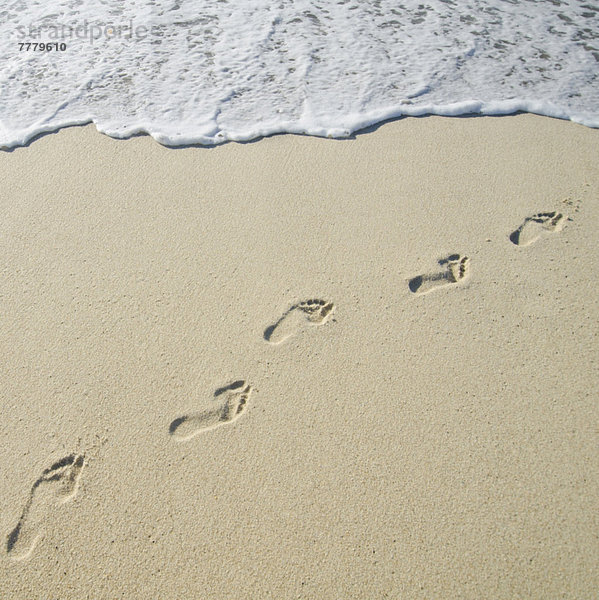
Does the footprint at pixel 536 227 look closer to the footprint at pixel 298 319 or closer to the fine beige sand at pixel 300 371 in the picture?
the fine beige sand at pixel 300 371

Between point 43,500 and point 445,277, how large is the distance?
1790 millimetres

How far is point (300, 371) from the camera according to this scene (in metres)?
1.93

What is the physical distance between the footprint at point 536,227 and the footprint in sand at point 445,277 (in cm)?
31

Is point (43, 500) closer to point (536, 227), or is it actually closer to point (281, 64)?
point (536, 227)

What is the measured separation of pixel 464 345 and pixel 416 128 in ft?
5.21

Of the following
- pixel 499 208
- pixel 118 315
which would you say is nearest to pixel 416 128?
pixel 499 208

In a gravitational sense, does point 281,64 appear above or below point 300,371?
above

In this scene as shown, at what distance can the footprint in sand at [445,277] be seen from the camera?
220 cm

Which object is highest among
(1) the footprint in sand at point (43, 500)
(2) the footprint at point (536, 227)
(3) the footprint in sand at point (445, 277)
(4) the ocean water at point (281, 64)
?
(4) the ocean water at point (281, 64)

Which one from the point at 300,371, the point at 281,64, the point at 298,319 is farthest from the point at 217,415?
the point at 281,64

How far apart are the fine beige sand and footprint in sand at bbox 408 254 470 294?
13 millimetres

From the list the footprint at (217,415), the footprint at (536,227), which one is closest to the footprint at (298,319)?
the footprint at (217,415)

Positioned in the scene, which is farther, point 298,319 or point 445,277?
point 445,277

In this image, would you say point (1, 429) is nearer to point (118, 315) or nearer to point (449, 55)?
point (118, 315)
